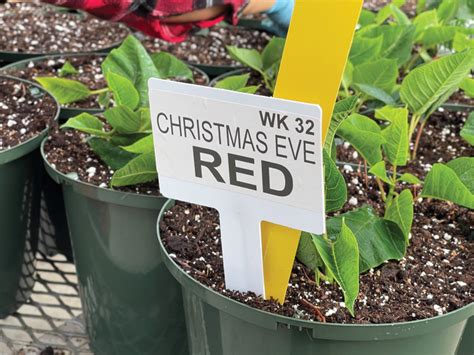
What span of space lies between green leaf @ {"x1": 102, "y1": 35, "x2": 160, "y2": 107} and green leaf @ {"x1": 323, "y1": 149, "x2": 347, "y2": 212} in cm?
60

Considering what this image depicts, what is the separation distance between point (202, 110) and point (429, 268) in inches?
16.7

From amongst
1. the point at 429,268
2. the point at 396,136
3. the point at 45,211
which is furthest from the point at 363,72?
the point at 45,211

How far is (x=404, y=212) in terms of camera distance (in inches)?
39.2

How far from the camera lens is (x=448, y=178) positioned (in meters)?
1.00

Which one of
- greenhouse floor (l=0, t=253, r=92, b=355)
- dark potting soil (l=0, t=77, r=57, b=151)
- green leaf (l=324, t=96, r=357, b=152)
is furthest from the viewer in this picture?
greenhouse floor (l=0, t=253, r=92, b=355)

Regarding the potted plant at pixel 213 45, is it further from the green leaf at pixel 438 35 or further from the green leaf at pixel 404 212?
the green leaf at pixel 404 212

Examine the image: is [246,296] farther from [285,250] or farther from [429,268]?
[429,268]

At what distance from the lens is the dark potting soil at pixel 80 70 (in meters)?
1.72

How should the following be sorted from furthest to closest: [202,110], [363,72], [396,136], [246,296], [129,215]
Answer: [363,72]
[129,215]
[396,136]
[246,296]
[202,110]

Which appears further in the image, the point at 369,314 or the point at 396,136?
the point at 396,136

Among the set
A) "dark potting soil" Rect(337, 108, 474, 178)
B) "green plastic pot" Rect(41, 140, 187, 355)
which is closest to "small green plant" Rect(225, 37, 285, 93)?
"dark potting soil" Rect(337, 108, 474, 178)

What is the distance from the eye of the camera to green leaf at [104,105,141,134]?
1245 mm

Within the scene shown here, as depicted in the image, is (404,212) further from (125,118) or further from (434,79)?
(125,118)

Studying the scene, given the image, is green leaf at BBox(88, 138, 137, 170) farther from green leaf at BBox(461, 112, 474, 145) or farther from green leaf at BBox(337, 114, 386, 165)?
green leaf at BBox(461, 112, 474, 145)
